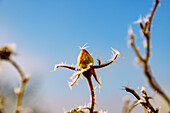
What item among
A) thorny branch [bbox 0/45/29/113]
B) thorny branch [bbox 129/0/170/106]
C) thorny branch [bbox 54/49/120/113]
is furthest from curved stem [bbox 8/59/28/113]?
thorny branch [bbox 129/0/170/106]

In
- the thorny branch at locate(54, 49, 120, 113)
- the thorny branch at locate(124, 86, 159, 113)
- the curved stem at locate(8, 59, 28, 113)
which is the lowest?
the thorny branch at locate(124, 86, 159, 113)

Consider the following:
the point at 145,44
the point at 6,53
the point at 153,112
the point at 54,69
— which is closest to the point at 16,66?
the point at 6,53

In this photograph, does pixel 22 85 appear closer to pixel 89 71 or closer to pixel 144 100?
pixel 89 71

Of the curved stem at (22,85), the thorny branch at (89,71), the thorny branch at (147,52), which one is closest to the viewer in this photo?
the thorny branch at (147,52)

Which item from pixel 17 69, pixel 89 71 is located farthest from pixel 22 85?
pixel 89 71

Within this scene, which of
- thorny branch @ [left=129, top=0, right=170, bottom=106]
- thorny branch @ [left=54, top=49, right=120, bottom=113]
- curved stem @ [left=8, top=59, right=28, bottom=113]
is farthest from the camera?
thorny branch @ [left=54, top=49, right=120, bottom=113]

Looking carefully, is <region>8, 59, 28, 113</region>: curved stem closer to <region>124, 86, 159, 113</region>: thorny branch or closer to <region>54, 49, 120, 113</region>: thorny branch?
<region>54, 49, 120, 113</region>: thorny branch

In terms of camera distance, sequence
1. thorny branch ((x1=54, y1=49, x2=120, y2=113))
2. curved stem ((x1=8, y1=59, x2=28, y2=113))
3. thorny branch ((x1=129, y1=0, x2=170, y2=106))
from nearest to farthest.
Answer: thorny branch ((x1=129, y1=0, x2=170, y2=106)) → curved stem ((x1=8, y1=59, x2=28, y2=113)) → thorny branch ((x1=54, y1=49, x2=120, y2=113))

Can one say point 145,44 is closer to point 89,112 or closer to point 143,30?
point 143,30

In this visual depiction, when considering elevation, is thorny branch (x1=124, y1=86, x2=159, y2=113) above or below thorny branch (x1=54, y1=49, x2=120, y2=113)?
below

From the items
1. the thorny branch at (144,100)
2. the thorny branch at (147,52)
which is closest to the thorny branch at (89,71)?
the thorny branch at (144,100)

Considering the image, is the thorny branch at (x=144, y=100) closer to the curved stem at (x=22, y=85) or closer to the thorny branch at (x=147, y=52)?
the thorny branch at (x=147, y=52)
